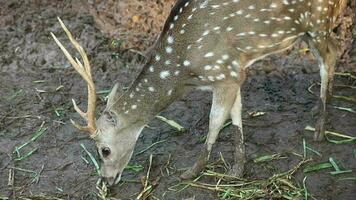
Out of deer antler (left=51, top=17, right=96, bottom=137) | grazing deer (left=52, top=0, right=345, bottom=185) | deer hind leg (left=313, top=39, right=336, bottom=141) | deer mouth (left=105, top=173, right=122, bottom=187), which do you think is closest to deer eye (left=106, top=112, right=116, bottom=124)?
grazing deer (left=52, top=0, right=345, bottom=185)

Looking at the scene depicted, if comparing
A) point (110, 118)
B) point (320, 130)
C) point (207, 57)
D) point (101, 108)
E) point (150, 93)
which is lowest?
point (101, 108)

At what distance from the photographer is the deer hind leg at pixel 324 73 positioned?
16.3ft

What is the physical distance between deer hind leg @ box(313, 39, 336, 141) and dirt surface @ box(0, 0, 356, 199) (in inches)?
5.2

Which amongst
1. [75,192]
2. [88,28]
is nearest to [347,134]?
[75,192]

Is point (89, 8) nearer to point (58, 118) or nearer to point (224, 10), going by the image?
point (58, 118)

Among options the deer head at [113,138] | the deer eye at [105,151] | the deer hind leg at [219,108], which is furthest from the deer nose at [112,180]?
the deer hind leg at [219,108]

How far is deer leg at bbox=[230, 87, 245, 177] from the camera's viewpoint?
193 inches

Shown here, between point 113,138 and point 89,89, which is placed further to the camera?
point 113,138

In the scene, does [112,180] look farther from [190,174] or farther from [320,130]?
[320,130]

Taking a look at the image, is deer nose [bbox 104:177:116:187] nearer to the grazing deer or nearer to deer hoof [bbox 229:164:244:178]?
the grazing deer

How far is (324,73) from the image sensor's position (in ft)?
16.7

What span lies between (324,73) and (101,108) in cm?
197

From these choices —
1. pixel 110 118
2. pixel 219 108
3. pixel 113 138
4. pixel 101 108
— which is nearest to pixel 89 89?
pixel 110 118

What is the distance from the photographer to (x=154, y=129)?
557 centimetres
